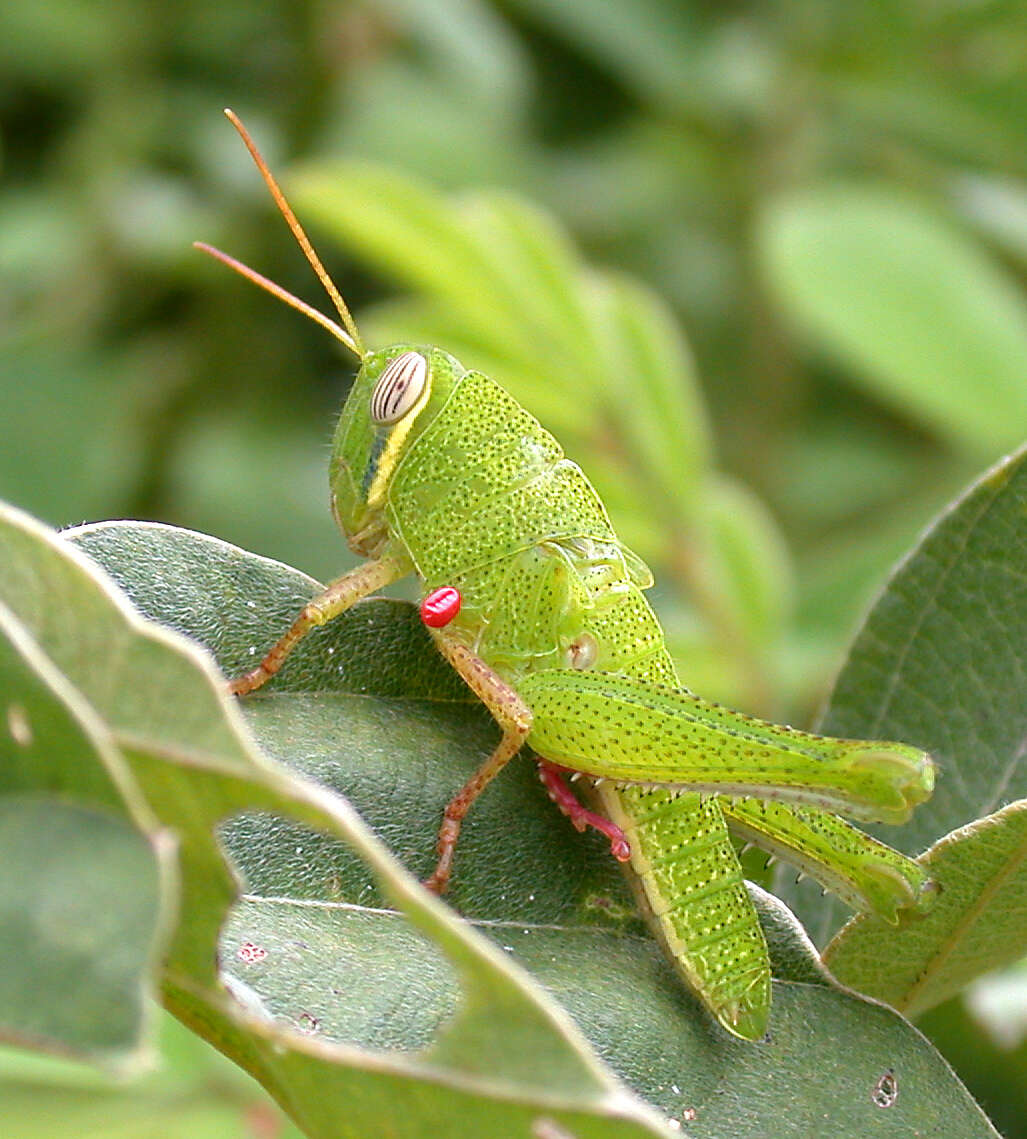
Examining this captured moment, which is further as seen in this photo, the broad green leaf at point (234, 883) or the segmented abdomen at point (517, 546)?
the segmented abdomen at point (517, 546)

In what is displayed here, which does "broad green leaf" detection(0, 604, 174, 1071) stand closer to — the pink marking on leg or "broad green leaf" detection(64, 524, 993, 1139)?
"broad green leaf" detection(64, 524, 993, 1139)

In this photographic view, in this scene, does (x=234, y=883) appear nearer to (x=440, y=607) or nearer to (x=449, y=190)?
(x=440, y=607)

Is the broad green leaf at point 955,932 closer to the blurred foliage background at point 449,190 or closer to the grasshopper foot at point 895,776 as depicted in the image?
the grasshopper foot at point 895,776

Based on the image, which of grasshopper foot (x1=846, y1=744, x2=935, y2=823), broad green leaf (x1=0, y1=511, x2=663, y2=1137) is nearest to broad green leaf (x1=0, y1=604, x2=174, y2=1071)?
broad green leaf (x1=0, y1=511, x2=663, y2=1137)

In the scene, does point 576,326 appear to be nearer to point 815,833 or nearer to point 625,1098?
point 815,833

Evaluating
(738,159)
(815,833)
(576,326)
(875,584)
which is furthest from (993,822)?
(738,159)

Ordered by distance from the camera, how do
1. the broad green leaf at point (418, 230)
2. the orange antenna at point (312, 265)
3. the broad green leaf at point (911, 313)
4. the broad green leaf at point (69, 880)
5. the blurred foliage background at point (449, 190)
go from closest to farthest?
the broad green leaf at point (69, 880) → the orange antenna at point (312, 265) → the broad green leaf at point (418, 230) → the broad green leaf at point (911, 313) → the blurred foliage background at point (449, 190)

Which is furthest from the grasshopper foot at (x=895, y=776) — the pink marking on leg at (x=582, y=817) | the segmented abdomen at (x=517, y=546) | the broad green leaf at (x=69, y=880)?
the broad green leaf at (x=69, y=880)

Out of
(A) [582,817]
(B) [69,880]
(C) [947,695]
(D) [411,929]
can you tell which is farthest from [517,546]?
(B) [69,880]
